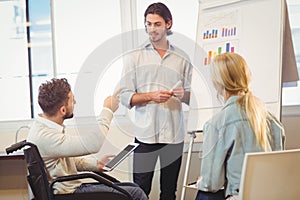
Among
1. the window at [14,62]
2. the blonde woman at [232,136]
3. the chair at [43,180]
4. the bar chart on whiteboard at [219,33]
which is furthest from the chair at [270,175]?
the window at [14,62]

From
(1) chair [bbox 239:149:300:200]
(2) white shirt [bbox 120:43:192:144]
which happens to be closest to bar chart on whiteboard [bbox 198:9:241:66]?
(2) white shirt [bbox 120:43:192:144]

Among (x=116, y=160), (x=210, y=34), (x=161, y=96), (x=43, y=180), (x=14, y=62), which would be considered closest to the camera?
(x=43, y=180)

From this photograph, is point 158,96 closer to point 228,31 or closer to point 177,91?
point 177,91

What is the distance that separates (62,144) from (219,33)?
4.33 ft

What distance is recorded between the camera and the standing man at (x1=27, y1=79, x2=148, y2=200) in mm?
2031

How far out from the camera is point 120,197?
201 centimetres

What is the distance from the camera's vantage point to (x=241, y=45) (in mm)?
2582

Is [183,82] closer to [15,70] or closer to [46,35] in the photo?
[46,35]

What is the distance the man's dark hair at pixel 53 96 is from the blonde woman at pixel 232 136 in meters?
0.77

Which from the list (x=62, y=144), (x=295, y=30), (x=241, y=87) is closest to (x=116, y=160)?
(x=62, y=144)

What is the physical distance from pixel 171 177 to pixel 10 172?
1.55 m

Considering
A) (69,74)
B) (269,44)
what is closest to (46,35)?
(69,74)

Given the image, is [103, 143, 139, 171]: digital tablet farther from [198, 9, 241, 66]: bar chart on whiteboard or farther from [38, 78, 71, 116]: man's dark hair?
[198, 9, 241, 66]: bar chart on whiteboard

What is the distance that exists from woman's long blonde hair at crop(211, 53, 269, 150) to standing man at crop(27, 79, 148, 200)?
0.65 metres
